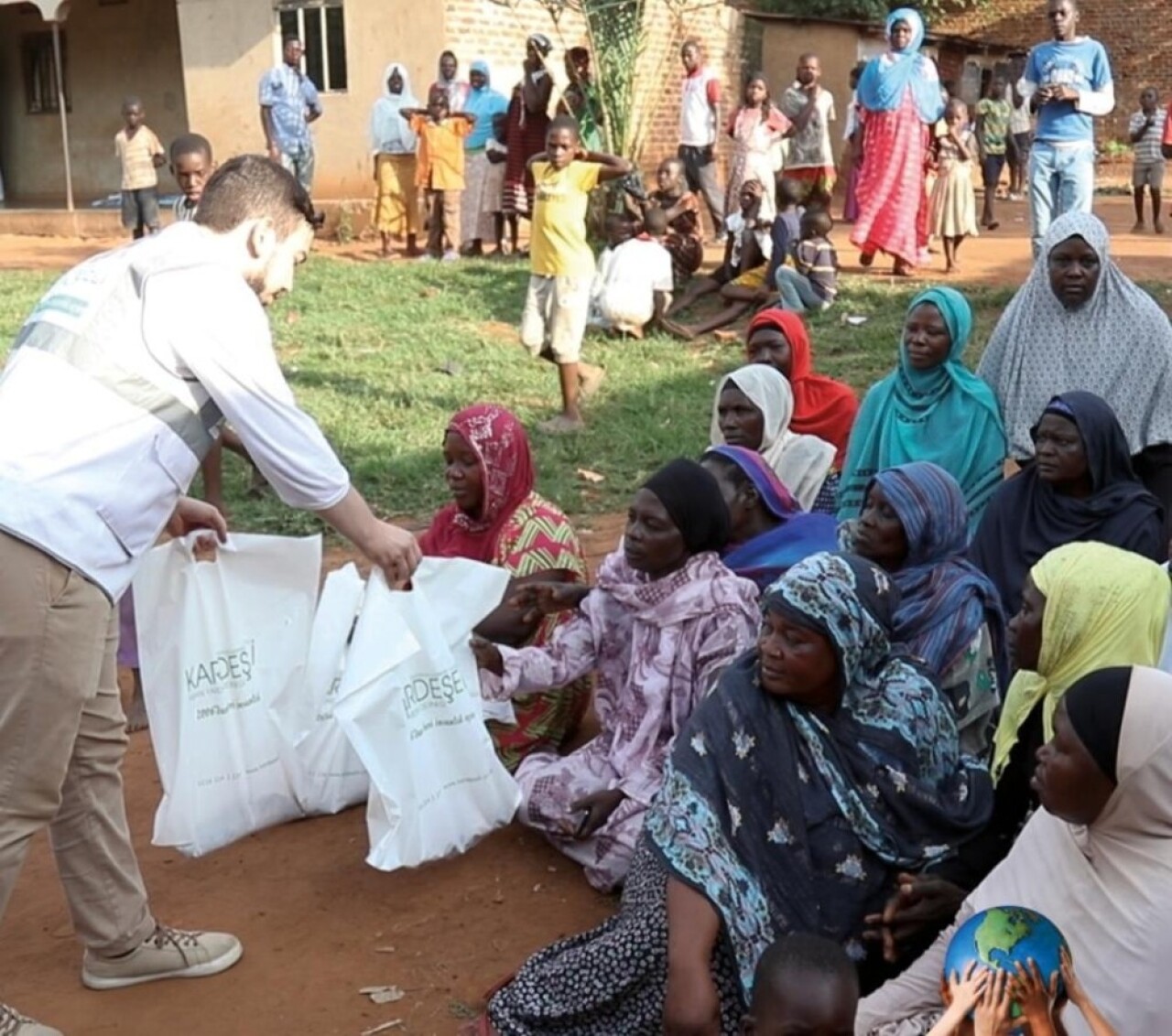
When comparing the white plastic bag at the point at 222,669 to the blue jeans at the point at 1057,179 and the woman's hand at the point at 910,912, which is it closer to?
the woman's hand at the point at 910,912

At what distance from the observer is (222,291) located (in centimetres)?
300

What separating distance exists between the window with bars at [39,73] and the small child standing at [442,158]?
9471 mm

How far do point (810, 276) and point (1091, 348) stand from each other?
5.96 metres

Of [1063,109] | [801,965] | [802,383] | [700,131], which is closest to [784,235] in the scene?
[1063,109]

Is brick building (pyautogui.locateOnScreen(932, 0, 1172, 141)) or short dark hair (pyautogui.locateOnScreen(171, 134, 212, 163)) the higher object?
brick building (pyautogui.locateOnScreen(932, 0, 1172, 141))

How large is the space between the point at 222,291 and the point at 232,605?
110 cm

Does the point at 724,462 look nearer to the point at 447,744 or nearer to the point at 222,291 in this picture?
the point at 447,744

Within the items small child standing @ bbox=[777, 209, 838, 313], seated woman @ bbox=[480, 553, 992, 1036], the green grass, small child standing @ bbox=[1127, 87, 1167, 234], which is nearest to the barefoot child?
small child standing @ bbox=[1127, 87, 1167, 234]

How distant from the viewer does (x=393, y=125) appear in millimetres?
14953

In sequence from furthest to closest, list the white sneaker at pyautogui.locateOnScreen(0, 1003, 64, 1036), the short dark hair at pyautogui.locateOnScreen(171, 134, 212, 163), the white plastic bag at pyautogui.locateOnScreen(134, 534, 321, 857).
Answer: the short dark hair at pyautogui.locateOnScreen(171, 134, 212, 163), the white plastic bag at pyautogui.locateOnScreen(134, 534, 321, 857), the white sneaker at pyautogui.locateOnScreen(0, 1003, 64, 1036)

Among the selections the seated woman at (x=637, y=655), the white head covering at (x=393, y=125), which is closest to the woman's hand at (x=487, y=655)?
the seated woman at (x=637, y=655)

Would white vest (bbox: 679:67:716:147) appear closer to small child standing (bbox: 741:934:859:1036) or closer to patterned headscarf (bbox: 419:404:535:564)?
patterned headscarf (bbox: 419:404:535:564)

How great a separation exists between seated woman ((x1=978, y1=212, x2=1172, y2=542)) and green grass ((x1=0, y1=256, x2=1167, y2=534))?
8.70 feet

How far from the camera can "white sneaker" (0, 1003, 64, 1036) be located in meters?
3.15
